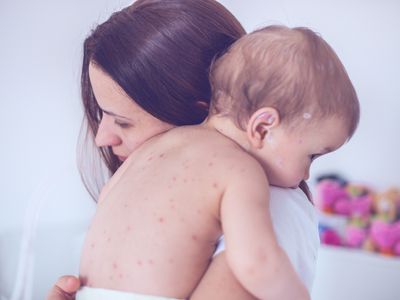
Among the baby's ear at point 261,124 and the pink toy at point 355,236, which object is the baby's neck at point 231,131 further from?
the pink toy at point 355,236

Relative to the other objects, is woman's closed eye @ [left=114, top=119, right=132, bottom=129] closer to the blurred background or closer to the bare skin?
the bare skin

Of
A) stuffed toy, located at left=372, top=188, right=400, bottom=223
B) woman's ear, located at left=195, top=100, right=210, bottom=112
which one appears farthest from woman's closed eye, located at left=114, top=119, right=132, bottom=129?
stuffed toy, located at left=372, top=188, right=400, bottom=223

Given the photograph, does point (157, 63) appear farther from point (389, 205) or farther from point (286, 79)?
point (389, 205)

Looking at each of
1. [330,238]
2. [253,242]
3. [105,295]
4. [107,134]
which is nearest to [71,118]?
[107,134]

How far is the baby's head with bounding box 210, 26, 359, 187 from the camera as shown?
32.7 inches

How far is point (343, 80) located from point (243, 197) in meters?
0.26

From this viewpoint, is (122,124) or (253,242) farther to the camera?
(122,124)

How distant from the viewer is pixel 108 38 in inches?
38.4

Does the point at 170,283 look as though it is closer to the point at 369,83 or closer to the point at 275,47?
the point at 275,47

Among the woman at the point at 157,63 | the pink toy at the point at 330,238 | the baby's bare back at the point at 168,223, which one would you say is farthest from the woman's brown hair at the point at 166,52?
the pink toy at the point at 330,238

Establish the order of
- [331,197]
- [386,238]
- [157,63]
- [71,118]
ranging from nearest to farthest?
1. [157,63]
2. [71,118]
3. [386,238]
4. [331,197]

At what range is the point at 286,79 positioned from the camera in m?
0.83

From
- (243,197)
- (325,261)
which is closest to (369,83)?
(325,261)

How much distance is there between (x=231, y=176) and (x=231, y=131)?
12 centimetres
